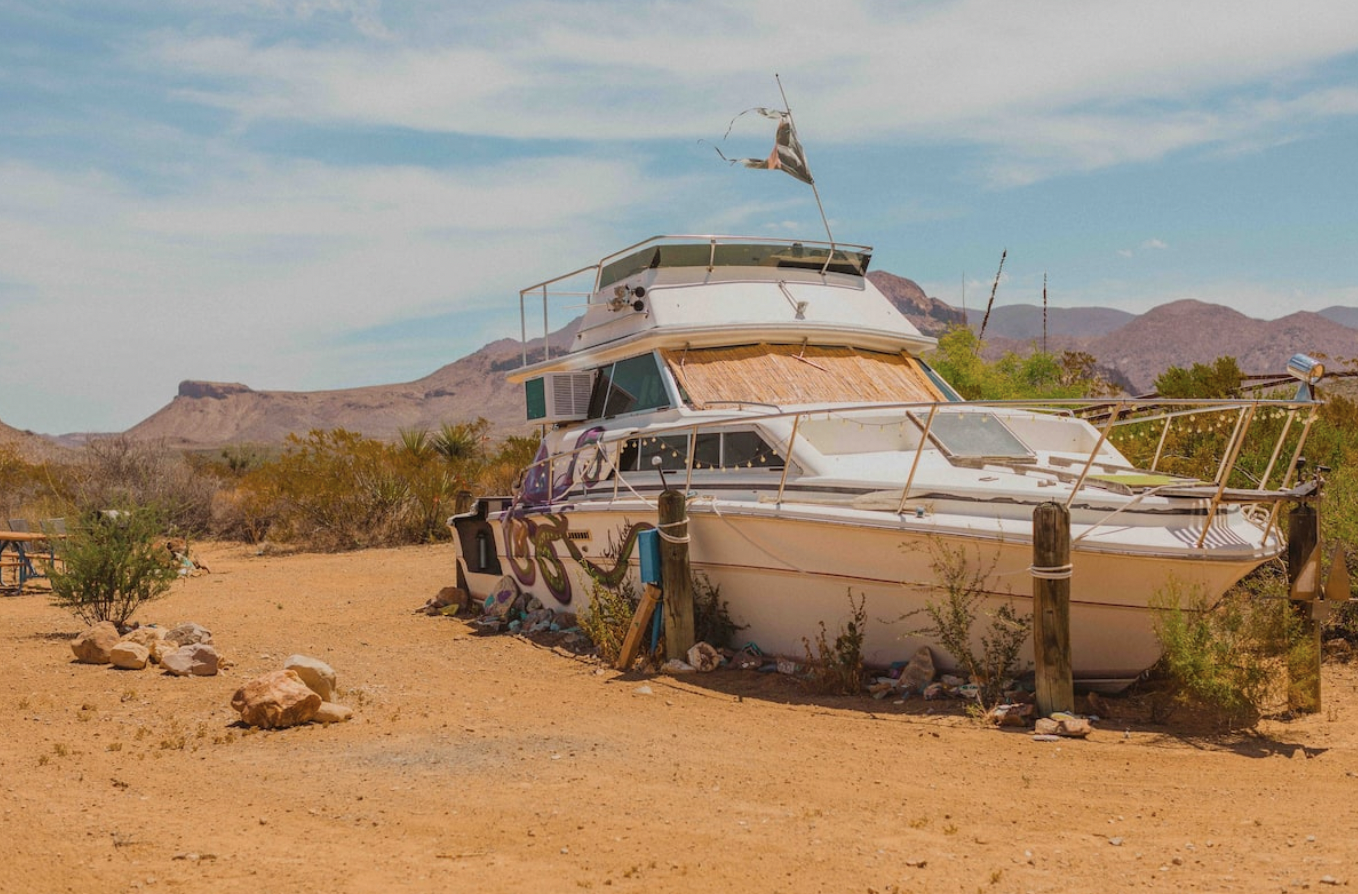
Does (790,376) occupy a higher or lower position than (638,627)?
higher

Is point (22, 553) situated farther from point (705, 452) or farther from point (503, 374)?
point (503, 374)

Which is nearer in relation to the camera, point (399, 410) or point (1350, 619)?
point (1350, 619)

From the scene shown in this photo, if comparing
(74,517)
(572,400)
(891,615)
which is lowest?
(891,615)

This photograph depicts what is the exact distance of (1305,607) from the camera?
24.3ft

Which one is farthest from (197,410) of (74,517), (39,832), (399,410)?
(39,832)

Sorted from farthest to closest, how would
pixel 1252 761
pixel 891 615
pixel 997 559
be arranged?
pixel 891 615 < pixel 997 559 < pixel 1252 761

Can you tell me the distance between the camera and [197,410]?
114 metres

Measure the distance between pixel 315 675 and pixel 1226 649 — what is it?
5.76 metres

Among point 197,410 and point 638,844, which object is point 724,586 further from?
point 197,410

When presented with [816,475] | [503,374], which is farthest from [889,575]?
[503,374]

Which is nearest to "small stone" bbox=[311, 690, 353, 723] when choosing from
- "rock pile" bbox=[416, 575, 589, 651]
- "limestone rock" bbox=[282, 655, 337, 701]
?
"limestone rock" bbox=[282, 655, 337, 701]

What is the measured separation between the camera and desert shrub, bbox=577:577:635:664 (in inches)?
378

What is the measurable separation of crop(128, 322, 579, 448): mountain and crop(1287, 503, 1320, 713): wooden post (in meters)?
89.0

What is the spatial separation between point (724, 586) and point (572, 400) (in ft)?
11.3
